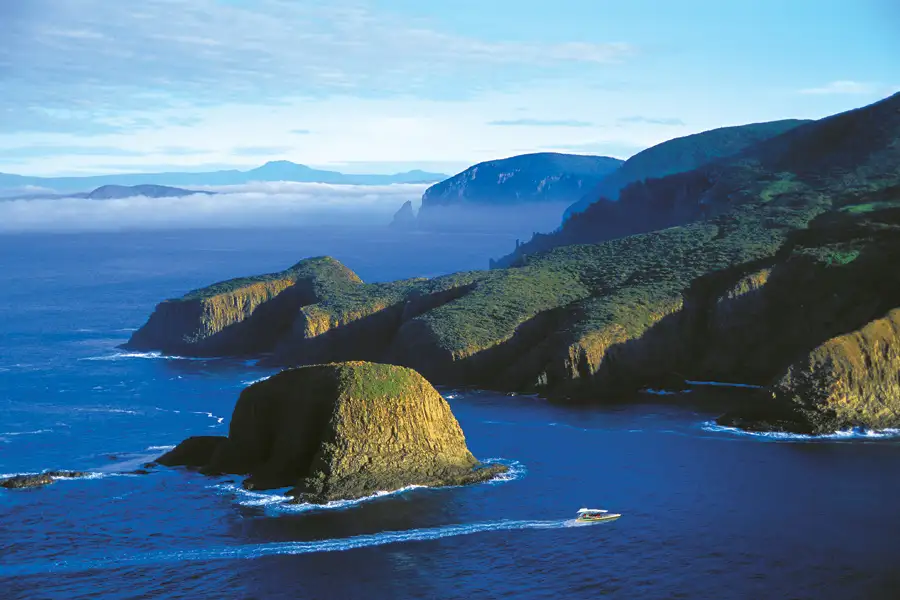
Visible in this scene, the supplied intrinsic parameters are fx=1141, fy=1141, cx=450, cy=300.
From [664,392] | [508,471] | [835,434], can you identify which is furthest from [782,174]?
[508,471]

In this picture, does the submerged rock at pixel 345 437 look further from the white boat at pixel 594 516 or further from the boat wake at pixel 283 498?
the white boat at pixel 594 516

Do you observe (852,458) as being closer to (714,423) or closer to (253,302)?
(714,423)

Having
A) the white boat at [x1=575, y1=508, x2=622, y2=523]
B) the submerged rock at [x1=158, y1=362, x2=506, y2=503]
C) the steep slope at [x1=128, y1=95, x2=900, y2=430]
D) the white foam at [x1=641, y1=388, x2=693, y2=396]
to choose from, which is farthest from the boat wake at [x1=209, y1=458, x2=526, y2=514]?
the white foam at [x1=641, y1=388, x2=693, y2=396]

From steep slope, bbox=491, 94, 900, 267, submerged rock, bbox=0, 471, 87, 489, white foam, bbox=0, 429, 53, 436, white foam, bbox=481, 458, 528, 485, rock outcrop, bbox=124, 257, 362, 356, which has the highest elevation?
steep slope, bbox=491, 94, 900, 267

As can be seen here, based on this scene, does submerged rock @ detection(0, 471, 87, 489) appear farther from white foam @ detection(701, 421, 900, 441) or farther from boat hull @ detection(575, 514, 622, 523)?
white foam @ detection(701, 421, 900, 441)

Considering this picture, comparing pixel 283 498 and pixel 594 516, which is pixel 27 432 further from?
pixel 594 516

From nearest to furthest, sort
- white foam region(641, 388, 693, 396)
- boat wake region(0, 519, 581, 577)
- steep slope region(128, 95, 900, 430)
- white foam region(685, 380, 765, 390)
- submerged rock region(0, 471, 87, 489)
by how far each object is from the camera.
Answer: boat wake region(0, 519, 581, 577) < submerged rock region(0, 471, 87, 489) < white foam region(641, 388, 693, 396) < white foam region(685, 380, 765, 390) < steep slope region(128, 95, 900, 430)

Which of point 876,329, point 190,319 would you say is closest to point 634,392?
point 876,329
